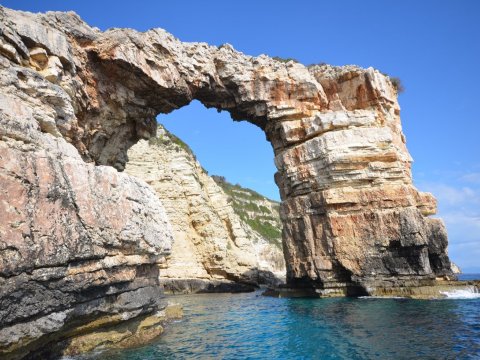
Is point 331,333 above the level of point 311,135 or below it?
below

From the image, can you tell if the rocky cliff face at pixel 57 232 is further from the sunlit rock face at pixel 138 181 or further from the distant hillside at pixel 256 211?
the distant hillside at pixel 256 211

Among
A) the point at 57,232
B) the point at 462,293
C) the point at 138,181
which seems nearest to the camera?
the point at 57,232

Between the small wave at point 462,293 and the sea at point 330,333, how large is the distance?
0.74 metres

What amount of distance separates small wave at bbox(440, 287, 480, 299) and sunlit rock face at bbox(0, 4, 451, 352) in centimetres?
154

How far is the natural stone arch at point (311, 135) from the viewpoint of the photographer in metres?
21.5

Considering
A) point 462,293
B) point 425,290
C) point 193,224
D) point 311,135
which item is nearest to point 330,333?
point 425,290

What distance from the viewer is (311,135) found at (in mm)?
26750

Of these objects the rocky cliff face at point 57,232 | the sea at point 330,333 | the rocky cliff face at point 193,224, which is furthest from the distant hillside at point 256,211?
the rocky cliff face at point 57,232

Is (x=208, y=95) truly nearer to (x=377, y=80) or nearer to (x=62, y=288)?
(x=377, y=80)

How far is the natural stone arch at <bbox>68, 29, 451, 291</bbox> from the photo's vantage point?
21.5 m

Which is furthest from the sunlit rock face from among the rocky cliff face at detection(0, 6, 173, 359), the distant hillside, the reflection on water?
the distant hillside

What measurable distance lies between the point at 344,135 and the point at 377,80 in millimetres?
5366

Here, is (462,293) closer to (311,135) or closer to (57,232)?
(311,135)

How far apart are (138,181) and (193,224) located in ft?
87.2
